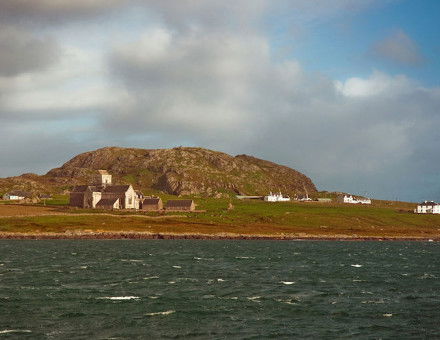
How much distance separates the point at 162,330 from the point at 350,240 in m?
137

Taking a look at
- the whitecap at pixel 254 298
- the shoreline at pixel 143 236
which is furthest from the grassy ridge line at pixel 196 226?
the whitecap at pixel 254 298

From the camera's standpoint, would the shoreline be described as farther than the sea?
Yes

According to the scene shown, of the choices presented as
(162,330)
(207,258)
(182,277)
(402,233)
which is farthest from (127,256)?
(402,233)

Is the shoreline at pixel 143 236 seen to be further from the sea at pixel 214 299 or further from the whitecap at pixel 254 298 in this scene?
the whitecap at pixel 254 298

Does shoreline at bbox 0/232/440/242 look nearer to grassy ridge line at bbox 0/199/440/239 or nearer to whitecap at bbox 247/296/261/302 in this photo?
grassy ridge line at bbox 0/199/440/239

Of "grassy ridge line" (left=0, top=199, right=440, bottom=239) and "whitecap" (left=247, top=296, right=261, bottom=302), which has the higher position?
"grassy ridge line" (left=0, top=199, right=440, bottom=239)

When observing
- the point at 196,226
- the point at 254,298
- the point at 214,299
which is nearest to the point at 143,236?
the point at 196,226

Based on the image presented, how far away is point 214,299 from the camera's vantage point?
169ft

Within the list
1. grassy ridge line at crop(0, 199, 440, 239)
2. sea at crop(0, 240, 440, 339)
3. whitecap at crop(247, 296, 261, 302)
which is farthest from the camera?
grassy ridge line at crop(0, 199, 440, 239)

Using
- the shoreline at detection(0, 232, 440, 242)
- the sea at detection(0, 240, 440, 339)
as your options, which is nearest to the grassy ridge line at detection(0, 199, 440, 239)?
the shoreline at detection(0, 232, 440, 242)

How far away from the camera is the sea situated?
39.2m

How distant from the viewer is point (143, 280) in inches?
2534

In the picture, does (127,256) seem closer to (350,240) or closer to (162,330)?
(162,330)

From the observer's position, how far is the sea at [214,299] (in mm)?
39219
